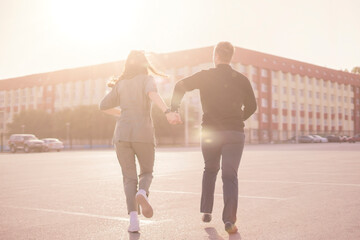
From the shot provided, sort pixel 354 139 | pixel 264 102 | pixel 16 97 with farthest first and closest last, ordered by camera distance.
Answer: pixel 16 97 < pixel 264 102 < pixel 354 139

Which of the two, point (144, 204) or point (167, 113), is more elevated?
point (167, 113)

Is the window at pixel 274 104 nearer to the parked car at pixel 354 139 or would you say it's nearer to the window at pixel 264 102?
the window at pixel 264 102

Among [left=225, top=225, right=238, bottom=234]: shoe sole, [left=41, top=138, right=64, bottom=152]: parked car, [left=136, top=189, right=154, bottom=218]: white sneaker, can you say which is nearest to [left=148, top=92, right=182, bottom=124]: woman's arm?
[left=136, top=189, right=154, bottom=218]: white sneaker

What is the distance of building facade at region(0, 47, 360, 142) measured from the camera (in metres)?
67.6

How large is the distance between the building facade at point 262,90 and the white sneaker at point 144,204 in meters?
56.0

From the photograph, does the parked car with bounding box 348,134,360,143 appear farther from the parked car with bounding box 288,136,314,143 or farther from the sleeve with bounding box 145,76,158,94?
the sleeve with bounding box 145,76,158,94

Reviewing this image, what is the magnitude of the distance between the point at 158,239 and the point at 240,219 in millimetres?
1386

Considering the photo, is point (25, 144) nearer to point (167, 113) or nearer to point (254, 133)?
point (254, 133)

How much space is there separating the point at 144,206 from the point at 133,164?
0.52m

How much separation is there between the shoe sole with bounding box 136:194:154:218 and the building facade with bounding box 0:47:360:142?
5604cm

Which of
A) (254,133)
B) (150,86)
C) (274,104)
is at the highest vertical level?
(274,104)

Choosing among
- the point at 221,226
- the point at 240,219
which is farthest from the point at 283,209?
the point at 221,226

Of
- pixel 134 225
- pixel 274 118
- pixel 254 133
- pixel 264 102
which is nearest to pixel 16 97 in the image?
pixel 254 133

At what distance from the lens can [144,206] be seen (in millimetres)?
4391
